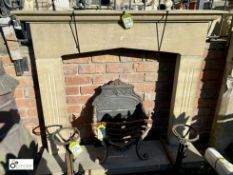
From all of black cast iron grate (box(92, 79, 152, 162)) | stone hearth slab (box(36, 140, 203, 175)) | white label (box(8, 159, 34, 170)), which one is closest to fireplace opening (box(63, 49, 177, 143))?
black cast iron grate (box(92, 79, 152, 162))

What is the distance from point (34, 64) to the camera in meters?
1.87

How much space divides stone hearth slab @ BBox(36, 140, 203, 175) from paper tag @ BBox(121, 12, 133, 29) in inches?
50.3

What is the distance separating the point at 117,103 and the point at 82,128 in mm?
510

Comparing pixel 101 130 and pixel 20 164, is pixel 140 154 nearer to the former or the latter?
pixel 101 130

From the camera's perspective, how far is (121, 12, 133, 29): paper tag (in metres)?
1.67

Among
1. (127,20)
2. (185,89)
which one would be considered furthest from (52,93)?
(185,89)

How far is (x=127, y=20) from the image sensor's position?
5.55 ft

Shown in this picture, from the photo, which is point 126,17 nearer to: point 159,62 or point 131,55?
point 131,55

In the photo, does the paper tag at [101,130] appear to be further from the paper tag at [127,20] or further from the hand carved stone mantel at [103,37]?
the paper tag at [127,20]

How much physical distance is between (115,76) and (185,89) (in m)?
0.69

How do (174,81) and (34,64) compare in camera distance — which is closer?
(34,64)

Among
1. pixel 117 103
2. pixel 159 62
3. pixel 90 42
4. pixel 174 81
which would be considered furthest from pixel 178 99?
pixel 90 42

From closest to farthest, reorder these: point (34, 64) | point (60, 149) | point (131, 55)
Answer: point (34, 64) → point (131, 55) → point (60, 149)

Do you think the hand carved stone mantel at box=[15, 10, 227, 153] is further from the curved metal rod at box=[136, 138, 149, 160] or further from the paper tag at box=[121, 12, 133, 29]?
the curved metal rod at box=[136, 138, 149, 160]
